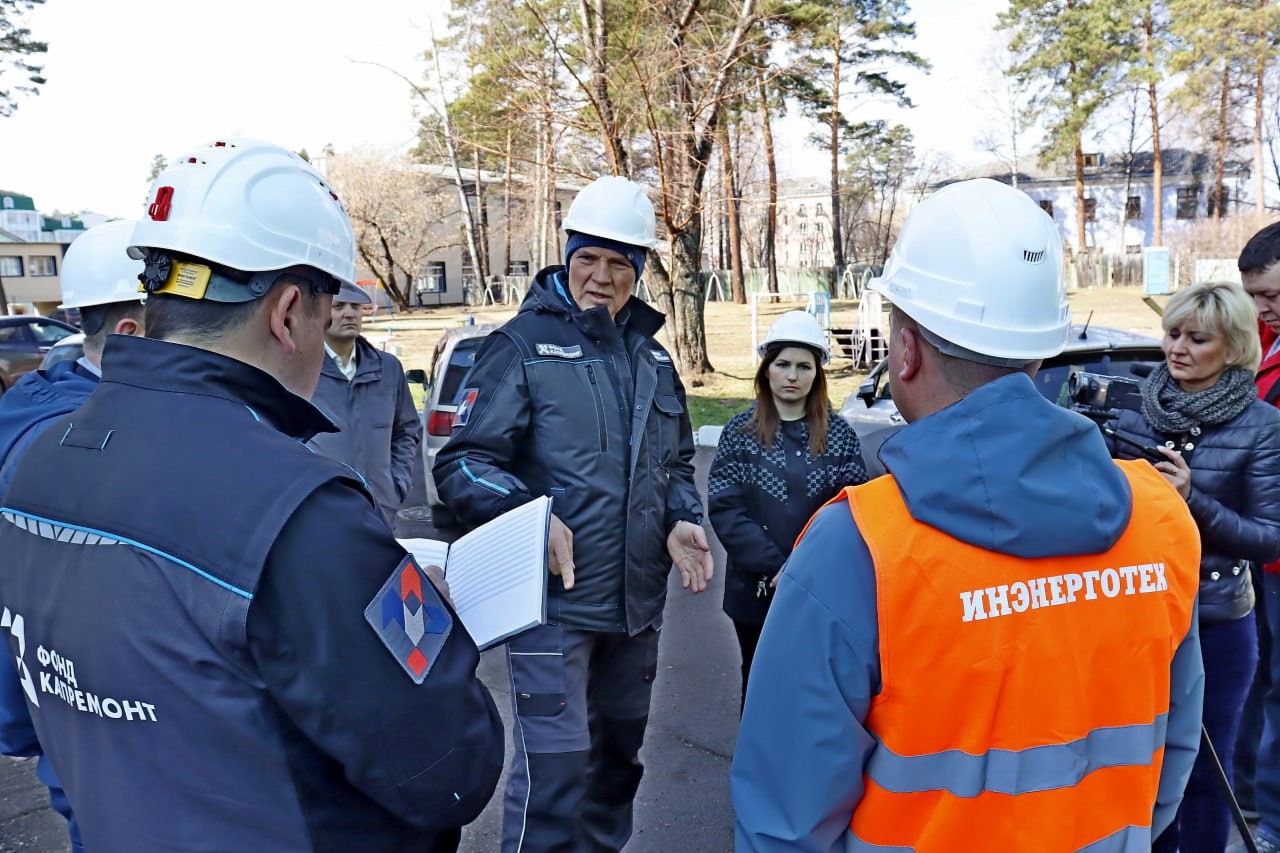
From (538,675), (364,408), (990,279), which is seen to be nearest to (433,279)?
(364,408)

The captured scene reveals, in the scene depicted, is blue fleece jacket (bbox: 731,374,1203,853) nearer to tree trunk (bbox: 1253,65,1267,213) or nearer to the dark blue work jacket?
the dark blue work jacket

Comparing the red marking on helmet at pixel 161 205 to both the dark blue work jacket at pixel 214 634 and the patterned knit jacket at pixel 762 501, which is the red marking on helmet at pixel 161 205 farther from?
the patterned knit jacket at pixel 762 501

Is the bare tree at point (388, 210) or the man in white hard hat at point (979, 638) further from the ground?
the bare tree at point (388, 210)

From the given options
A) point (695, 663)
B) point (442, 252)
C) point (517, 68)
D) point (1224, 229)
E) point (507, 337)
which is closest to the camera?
point (507, 337)

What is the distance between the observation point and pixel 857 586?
132 centimetres

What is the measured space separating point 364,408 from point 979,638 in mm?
3747

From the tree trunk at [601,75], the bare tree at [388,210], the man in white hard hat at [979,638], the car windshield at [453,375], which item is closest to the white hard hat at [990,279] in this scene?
the man in white hard hat at [979,638]

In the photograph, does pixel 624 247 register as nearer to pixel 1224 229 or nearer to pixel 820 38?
pixel 820 38

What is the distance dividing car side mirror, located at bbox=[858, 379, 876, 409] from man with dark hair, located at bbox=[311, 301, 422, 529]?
3240 millimetres

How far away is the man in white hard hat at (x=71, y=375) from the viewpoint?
215 centimetres

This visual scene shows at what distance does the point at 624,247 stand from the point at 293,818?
83.6 inches

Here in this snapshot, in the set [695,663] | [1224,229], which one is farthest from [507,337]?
[1224,229]

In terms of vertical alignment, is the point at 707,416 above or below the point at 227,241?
below

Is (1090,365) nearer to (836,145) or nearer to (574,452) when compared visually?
(574,452)
